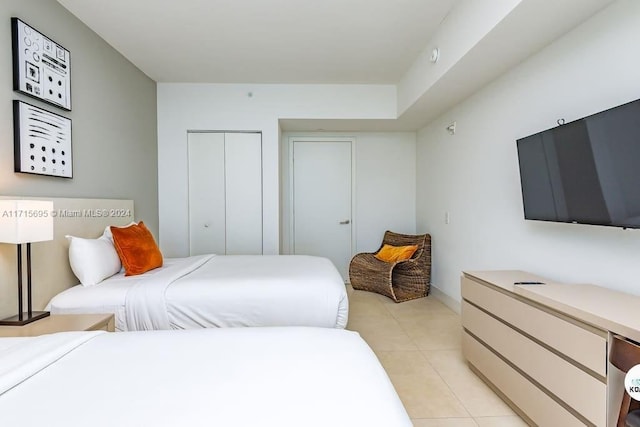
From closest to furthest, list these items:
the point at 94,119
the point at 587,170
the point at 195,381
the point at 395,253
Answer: the point at 195,381 < the point at 587,170 < the point at 94,119 < the point at 395,253

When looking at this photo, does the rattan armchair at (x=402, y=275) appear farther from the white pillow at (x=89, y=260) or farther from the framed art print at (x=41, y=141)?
the framed art print at (x=41, y=141)

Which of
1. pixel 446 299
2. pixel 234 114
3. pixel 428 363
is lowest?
pixel 428 363

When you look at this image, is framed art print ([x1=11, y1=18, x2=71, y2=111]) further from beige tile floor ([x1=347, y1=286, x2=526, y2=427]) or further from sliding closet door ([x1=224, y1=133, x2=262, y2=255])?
beige tile floor ([x1=347, y1=286, x2=526, y2=427])

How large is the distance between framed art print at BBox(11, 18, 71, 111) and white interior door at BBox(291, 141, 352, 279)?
3.14 m

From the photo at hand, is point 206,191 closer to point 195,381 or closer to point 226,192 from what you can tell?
point 226,192

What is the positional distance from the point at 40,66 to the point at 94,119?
0.69 m

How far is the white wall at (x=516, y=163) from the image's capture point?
192 cm

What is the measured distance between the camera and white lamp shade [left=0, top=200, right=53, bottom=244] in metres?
Result: 1.92

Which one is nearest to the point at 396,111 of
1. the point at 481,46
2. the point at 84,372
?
the point at 481,46

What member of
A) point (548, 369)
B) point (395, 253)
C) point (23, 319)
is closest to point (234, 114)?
point (395, 253)

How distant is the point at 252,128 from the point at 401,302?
2.77 m

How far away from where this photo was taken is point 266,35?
3199mm

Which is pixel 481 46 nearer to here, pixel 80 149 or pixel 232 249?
pixel 80 149

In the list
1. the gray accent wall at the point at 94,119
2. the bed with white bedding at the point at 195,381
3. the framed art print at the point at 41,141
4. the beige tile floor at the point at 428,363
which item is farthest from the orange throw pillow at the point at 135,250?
the beige tile floor at the point at 428,363
